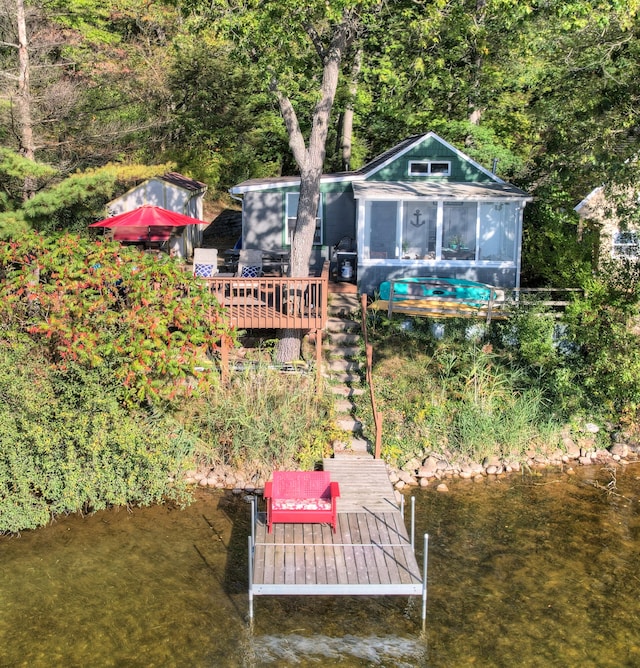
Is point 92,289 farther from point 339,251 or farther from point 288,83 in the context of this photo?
point 339,251

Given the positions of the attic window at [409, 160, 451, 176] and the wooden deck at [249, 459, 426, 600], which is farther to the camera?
the attic window at [409, 160, 451, 176]

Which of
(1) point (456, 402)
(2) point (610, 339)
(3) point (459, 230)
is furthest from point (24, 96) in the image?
(2) point (610, 339)

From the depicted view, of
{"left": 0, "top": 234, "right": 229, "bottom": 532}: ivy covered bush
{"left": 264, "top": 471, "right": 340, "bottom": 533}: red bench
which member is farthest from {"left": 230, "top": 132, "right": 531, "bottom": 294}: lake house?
{"left": 264, "top": 471, "right": 340, "bottom": 533}: red bench

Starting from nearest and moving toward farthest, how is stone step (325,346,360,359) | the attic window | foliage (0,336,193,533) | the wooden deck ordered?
the wooden deck → foliage (0,336,193,533) → stone step (325,346,360,359) → the attic window

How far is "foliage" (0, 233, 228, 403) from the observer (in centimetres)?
1267

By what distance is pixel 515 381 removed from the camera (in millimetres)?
16766

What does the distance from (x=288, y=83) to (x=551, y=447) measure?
9.63 meters

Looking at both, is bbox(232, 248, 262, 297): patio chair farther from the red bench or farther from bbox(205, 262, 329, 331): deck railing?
the red bench

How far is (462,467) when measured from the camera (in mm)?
15281

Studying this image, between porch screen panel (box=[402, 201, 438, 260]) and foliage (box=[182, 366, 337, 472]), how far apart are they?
7.11m

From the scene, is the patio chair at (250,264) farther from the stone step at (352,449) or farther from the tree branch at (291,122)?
the stone step at (352,449)

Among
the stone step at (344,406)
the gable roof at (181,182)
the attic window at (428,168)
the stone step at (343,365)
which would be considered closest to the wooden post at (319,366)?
the stone step at (344,406)

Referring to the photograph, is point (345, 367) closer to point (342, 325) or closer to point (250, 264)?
point (342, 325)

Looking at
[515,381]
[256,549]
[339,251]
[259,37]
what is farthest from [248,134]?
[256,549]
